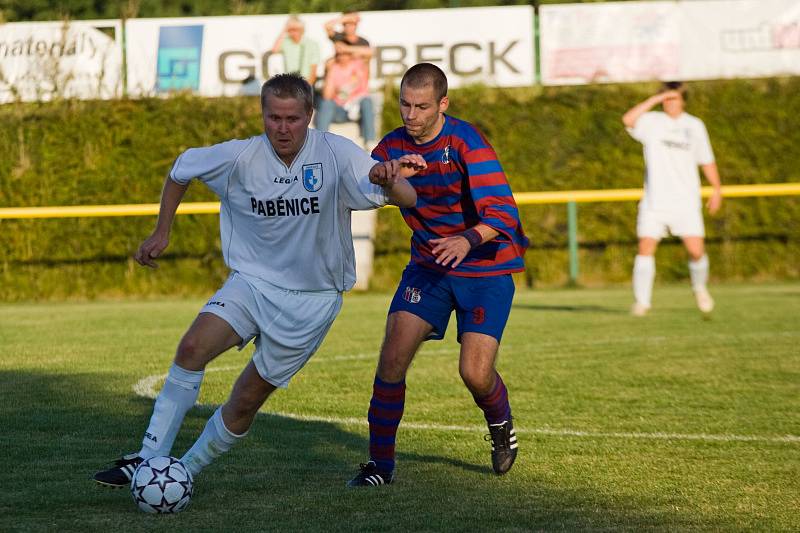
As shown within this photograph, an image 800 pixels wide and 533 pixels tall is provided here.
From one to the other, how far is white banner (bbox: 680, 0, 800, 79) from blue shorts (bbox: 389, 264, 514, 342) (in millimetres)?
13254

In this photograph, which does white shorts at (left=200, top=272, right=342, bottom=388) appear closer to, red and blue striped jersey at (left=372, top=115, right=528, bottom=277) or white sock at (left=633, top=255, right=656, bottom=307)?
red and blue striped jersey at (left=372, top=115, right=528, bottom=277)

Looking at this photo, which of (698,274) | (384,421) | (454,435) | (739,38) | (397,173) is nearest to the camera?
(397,173)

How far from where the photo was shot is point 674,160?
13102 mm

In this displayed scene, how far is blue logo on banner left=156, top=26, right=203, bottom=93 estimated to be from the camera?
17875 mm


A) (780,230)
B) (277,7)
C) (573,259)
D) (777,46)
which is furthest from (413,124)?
(277,7)

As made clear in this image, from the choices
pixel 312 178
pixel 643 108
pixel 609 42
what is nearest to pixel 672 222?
pixel 643 108

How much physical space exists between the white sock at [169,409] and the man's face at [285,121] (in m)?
1.00

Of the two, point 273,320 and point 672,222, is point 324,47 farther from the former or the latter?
point 273,320

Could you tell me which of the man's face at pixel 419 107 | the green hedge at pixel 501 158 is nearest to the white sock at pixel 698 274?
the green hedge at pixel 501 158

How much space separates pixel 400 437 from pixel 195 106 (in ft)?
37.4

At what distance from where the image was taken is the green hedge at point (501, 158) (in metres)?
16.8

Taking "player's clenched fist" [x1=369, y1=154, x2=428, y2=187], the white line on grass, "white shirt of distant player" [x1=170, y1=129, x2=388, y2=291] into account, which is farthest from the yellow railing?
"player's clenched fist" [x1=369, y1=154, x2=428, y2=187]

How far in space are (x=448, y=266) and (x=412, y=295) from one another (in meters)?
0.22

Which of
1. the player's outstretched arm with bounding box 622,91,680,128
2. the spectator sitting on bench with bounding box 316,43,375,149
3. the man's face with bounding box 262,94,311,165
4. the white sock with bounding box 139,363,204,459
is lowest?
the white sock with bounding box 139,363,204,459
